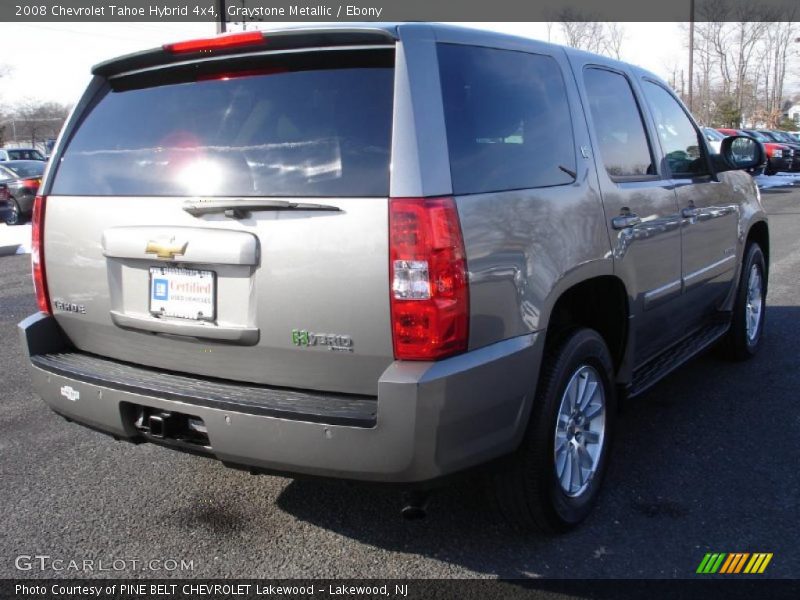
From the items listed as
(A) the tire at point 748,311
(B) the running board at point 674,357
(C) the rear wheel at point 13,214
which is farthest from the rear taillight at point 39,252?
(C) the rear wheel at point 13,214

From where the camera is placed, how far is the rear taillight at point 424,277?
96.9 inches

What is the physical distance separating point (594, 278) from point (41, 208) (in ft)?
7.74

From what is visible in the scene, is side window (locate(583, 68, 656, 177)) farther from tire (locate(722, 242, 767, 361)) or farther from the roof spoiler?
tire (locate(722, 242, 767, 361))

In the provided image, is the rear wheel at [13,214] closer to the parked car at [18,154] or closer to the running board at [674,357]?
the parked car at [18,154]

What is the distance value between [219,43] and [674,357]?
291 cm

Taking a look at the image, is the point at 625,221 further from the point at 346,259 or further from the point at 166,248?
the point at 166,248

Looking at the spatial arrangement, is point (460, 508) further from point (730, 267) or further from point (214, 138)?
point (730, 267)

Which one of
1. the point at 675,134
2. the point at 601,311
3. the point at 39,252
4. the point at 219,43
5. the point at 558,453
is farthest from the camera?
the point at 675,134

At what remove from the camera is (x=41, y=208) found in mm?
3260

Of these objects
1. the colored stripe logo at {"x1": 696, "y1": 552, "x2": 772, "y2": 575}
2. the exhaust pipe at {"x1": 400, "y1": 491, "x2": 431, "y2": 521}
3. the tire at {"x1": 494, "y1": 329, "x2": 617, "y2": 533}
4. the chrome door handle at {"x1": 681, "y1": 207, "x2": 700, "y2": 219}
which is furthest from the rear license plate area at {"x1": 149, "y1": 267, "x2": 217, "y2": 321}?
the chrome door handle at {"x1": 681, "y1": 207, "x2": 700, "y2": 219}

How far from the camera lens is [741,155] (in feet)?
17.9

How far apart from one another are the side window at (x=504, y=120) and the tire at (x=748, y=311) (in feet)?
8.59

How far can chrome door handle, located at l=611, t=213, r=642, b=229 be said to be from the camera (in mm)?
3461

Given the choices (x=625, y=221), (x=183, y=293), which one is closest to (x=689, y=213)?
(x=625, y=221)
